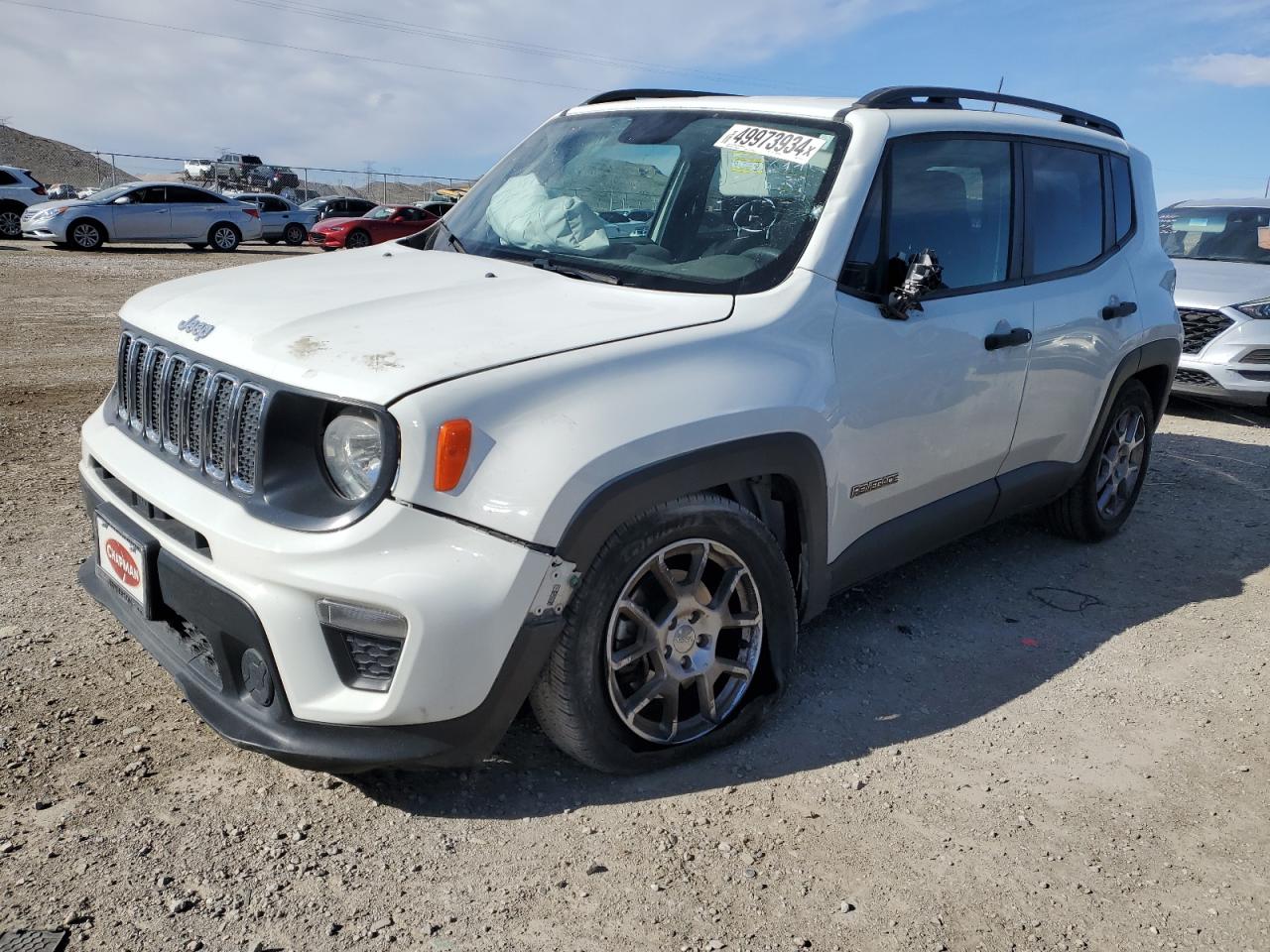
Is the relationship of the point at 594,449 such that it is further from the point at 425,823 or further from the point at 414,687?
the point at 425,823

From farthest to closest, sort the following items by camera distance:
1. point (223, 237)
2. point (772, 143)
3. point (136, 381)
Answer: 1. point (223, 237)
2. point (772, 143)
3. point (136, 381)

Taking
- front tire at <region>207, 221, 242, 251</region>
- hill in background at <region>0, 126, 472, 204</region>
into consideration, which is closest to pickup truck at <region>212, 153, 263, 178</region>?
hill in background at <region>0, 126, 472, 204</region>

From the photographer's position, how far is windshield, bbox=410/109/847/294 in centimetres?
335

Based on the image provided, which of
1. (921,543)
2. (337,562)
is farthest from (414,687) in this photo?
(921,543)

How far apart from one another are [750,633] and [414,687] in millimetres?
1121

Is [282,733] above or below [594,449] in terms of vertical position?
below

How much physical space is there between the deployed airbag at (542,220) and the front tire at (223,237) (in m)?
21.6

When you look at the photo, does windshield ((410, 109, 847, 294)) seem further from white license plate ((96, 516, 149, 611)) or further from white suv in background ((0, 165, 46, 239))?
white suv in background ((0, 165, 46, 239))

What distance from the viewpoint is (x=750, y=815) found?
2.94m

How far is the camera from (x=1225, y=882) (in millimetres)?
2783

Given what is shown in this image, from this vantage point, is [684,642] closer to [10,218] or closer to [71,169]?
[10,218]

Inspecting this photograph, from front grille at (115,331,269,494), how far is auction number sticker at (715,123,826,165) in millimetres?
1884

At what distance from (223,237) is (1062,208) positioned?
22568mm

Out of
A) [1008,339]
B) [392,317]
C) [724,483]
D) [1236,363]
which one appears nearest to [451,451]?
[392,317]
